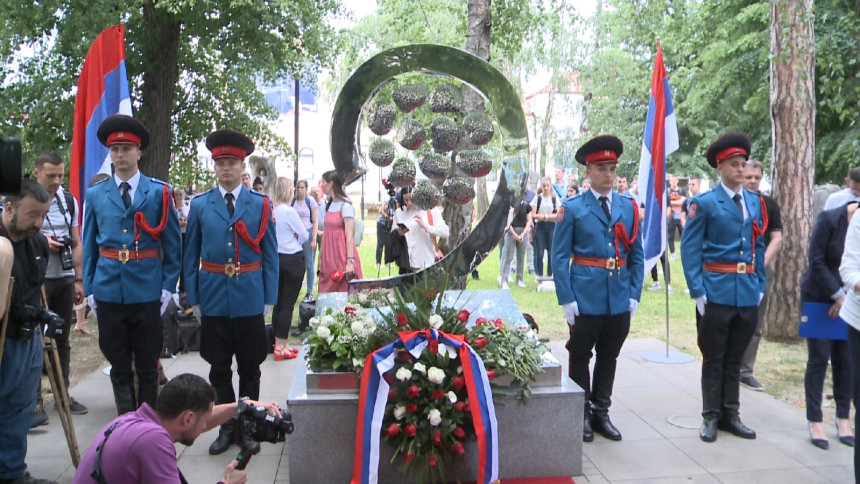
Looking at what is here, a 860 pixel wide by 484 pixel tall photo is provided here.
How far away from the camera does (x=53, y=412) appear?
5352mm

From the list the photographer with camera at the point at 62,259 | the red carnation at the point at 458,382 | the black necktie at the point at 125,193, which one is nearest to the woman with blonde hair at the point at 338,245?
the photographer with camera at the point at 62,259

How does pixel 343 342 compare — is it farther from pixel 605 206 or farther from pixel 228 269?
pixel 605 206

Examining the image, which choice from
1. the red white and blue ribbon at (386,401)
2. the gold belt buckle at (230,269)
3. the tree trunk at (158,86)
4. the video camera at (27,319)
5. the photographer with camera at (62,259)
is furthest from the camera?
the tree trunk at (158,86)

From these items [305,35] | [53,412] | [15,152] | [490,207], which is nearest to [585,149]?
[490,207]

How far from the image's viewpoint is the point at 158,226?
14.9 feet

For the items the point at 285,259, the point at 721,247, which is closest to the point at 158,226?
the point at 285,259

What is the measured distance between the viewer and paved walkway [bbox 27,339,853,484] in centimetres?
425

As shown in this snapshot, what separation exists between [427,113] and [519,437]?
268 cm

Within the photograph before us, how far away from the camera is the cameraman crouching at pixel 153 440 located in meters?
2.38

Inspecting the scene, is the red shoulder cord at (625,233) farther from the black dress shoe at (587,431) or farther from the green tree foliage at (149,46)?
the green tree foliage at (149,46)

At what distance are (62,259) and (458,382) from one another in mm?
3163

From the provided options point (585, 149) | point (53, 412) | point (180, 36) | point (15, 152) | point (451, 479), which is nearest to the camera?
point (15, 152)

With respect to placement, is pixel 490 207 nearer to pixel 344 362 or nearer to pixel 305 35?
pixel 344 362

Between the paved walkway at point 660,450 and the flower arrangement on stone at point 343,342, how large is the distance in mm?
529
